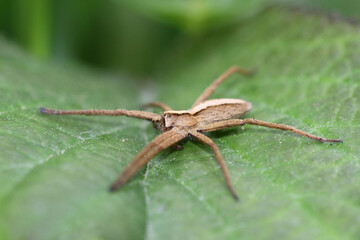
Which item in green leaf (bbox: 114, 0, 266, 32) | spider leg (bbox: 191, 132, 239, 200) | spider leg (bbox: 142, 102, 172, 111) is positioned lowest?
spider leg (bbox: 191, 132, 239, 200)

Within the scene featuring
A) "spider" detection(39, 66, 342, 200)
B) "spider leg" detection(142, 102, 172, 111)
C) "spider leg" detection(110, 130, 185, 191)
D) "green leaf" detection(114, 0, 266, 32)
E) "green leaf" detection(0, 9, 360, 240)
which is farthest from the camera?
"green leaf" detection(114, 0, 266, 32)

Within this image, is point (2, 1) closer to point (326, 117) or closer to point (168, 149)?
point (168, 149)

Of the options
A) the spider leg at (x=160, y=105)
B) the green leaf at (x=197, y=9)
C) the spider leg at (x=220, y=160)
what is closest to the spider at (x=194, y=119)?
the spider leg at (x=220, y=160)

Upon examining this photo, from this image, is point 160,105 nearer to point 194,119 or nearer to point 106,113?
point 194,119

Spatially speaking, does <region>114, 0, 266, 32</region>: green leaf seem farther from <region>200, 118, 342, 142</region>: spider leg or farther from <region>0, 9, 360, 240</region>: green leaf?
<region>200, 118, 342, 142</region>: spider leg

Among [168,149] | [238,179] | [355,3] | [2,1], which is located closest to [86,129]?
[168,149]

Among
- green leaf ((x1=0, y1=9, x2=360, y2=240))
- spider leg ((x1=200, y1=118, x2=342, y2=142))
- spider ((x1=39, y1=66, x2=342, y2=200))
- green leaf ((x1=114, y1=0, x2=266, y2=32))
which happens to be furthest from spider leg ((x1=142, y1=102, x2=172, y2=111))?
green leaf ((x1=114, y1=0, x2=266, y2=32))

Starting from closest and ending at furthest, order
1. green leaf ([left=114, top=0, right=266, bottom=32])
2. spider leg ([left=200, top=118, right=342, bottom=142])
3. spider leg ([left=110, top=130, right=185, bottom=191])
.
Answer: spider leg ([left=110, top=130, right=185, bottom=191])
spider leg ([left=200, top=118, right=342, bottom=142])
green leaf ([left=114, top=0, right=266, bottom=32])

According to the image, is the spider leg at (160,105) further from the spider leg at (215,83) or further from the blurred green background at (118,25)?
the blurred green background at (118,25)
